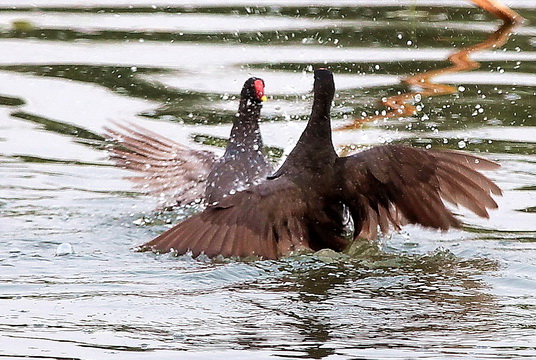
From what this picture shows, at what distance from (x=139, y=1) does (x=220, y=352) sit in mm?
8639

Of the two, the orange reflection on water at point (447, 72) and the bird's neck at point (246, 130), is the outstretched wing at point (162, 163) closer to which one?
the bird's neck at point (246, 130)

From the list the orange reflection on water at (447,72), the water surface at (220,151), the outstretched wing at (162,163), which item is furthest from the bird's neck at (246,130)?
the orange reflection on water at (447,72)

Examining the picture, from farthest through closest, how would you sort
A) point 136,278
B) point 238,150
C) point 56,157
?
A: point 56,157 → point 238,150 → point 136,278

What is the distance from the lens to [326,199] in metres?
7.32

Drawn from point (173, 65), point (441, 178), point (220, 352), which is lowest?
point (220, 352)

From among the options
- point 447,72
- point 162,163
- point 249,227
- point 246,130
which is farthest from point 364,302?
point 447,72

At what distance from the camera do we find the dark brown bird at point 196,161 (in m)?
7.91

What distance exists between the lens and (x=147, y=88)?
10.9m

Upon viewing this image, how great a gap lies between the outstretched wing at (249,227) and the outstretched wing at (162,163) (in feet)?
3.78

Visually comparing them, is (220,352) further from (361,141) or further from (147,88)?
(147,88)

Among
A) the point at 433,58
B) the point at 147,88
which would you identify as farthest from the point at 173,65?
the point at 433,58

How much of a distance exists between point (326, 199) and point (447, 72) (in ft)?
14.2

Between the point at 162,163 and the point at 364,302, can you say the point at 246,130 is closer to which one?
the point at 162,163

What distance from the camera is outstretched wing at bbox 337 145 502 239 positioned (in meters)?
7.09
